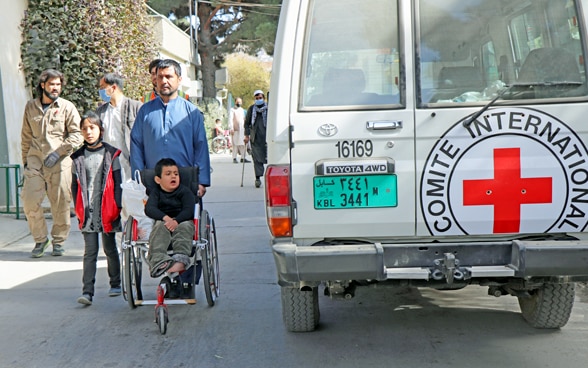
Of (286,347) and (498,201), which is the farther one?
(286,347)

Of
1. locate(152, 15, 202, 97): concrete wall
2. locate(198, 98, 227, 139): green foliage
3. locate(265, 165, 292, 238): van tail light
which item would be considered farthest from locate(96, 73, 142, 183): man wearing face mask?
locate(198, 98, 227, 139): green foliage

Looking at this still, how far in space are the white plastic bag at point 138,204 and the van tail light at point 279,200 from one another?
73.0 inches

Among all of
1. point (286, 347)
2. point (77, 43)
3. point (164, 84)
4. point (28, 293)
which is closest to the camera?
point (286, 347)

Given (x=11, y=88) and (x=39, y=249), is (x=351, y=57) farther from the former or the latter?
(x=11, y=88)

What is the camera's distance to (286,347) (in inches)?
214

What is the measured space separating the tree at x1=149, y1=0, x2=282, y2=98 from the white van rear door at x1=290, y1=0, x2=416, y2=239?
2913 cm

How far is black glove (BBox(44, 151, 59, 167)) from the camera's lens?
28.1 ft

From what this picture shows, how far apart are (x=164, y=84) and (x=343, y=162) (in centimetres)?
237

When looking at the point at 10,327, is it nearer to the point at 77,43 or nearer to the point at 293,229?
the point at 293,229

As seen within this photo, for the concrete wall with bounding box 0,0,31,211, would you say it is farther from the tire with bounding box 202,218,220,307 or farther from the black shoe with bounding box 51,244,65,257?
the tire with bounding box 202,218,220,307

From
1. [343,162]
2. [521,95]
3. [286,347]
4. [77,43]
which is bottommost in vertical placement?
[286,347]

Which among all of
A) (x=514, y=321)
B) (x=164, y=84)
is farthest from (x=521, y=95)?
(x=164, y=84)

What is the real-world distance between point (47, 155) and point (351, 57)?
4921 mm

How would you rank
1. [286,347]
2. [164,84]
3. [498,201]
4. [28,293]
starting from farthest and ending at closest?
1. [28,293]
2. [164,84]
3. [286,347]
4. [498,201]
